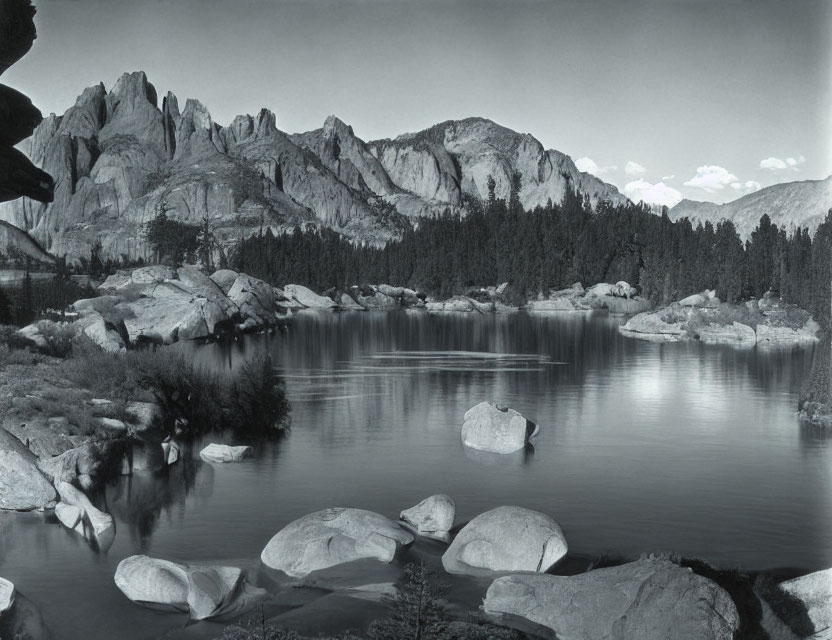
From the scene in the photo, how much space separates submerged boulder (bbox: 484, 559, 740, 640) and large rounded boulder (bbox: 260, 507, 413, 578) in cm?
326

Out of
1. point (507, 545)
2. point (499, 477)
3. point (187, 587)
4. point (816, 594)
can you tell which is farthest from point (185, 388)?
point (816, 594)

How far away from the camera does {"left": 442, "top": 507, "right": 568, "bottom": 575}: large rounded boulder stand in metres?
16.2

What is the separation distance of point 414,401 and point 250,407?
9208mm

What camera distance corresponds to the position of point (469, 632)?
11.2 metres

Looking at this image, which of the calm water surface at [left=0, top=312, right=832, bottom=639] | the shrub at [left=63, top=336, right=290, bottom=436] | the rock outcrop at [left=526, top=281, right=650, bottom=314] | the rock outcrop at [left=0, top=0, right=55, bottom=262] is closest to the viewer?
the rock outcrop at [left=0, top=0, right=55, bottom=262]

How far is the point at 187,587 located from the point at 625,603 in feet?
24.7

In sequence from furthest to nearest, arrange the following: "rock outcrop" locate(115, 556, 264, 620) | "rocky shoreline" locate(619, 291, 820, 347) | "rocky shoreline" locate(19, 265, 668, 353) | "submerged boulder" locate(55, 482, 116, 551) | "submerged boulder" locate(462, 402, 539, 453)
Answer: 1. "rocky shoreline" locate(619, 291, 820, 347)
2. "rocky shoreline" locate(19, 265, 668, 353)
3. "submerged boulder" locate(462, 402, 539, 453)
4. "submerged boulder" locate(55, 482, 116, 551)
5. "rock outcrop" locate(115, 556, 264, 620)

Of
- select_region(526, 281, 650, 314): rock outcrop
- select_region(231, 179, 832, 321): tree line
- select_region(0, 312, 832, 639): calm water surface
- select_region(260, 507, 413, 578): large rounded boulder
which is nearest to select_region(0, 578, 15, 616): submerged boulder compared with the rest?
select_region(0, 312, 832, 639): calm water surface

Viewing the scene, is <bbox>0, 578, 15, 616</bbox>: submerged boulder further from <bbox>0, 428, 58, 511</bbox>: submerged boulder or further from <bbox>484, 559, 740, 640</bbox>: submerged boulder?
<bbox>484, 559, 740, 640</bbox>: submerged boulder

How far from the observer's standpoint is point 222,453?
85.5ft

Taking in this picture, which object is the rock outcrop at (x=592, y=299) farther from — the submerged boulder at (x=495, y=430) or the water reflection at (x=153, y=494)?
the water reflection at (x=153, y=494)

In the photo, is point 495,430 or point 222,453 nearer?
point 222,453

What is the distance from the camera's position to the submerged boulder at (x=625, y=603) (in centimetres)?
1177

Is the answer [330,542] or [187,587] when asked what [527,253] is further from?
[187,587]
